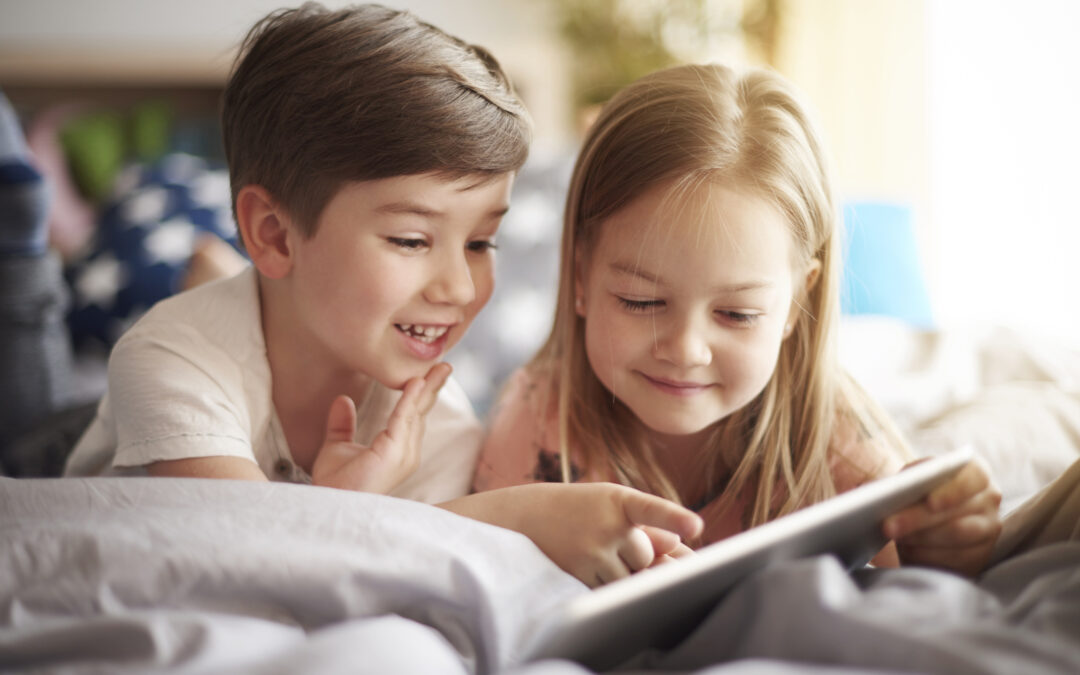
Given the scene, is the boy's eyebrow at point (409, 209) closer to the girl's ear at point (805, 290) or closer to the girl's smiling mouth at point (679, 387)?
the girl's smiling mouth at point (679, 387)

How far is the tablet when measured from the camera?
444mm

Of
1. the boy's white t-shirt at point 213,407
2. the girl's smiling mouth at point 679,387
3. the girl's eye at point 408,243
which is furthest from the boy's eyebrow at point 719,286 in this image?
the boy's white t-shirt at point 213,407

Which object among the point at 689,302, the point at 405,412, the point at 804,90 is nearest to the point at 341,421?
the point at 405,412

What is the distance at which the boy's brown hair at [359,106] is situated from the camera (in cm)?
83

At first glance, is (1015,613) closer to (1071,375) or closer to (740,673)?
(740,673)

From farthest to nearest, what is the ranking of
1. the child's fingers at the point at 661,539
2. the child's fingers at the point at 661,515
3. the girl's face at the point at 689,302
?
the girl's face at the point at 689,302 < the child's fingers at the point at 661,539 < the child's fingers at the point at 661,515

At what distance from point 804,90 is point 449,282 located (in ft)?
5.61

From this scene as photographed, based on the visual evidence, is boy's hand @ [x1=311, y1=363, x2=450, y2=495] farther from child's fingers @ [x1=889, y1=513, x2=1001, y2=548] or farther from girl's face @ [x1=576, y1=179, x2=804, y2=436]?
child's fingers @ [x1=889, y1=513, x2=1001, y2=548]

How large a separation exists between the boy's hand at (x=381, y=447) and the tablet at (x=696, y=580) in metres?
0.39

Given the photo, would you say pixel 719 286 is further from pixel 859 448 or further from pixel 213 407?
pixel 213 407

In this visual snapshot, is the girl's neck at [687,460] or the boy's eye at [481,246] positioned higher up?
the boy's eye at [481,246]

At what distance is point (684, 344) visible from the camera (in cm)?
80

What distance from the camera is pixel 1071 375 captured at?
1.39 meters

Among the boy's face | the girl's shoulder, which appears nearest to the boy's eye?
the boy's face
